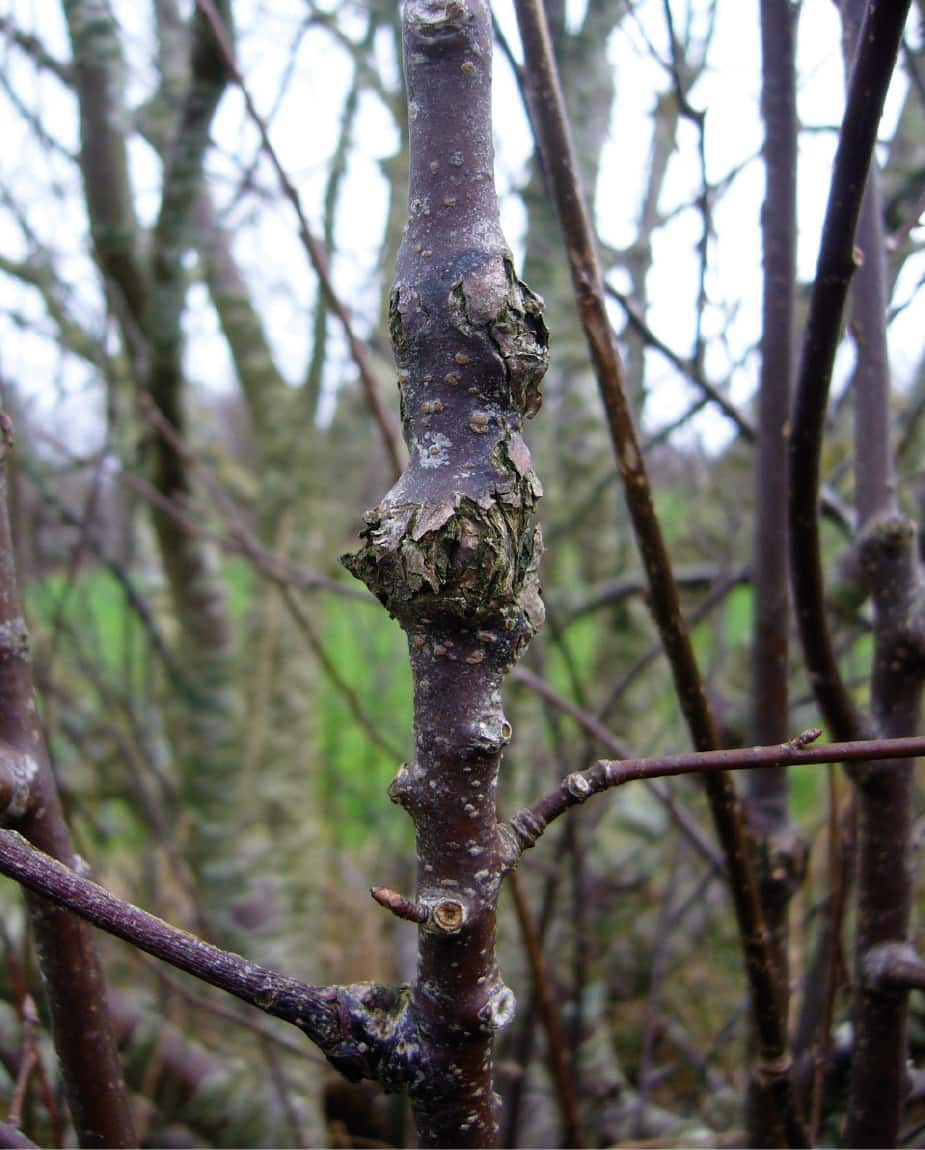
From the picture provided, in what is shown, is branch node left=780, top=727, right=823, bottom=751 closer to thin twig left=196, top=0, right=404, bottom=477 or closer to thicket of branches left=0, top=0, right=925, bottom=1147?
thicket of branches left=0, top=0, right=925, bottom=1147

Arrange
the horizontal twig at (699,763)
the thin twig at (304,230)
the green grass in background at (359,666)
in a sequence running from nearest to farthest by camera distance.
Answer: the horizontal twig at (699,763), the thin twig at (304,230), the green grass in background at (359,666)

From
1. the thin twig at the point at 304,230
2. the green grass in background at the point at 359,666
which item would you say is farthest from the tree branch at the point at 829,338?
the green grass in background at the point at 359,666

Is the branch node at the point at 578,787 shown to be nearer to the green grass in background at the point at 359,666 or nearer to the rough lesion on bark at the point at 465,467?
the rough lesion on bark at the point at 465,467

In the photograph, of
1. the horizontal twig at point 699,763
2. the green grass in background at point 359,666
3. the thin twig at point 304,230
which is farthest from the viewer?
the green grass in background at point 359,666

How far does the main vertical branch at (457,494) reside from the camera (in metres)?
0.47

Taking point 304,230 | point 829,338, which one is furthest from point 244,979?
point 304,230

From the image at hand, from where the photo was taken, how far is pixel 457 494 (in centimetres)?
46

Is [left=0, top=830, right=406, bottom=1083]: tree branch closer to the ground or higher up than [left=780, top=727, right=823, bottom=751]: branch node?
closer to the ground

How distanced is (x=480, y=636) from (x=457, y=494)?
72 mm

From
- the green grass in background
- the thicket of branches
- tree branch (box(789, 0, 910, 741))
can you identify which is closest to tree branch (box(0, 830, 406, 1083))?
the thicket of branches

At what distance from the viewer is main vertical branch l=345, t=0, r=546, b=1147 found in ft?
1.53

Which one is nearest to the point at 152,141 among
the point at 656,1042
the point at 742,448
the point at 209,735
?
the point at 209,735

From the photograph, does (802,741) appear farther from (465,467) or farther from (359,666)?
(359,666)

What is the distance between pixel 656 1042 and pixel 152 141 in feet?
8.38
